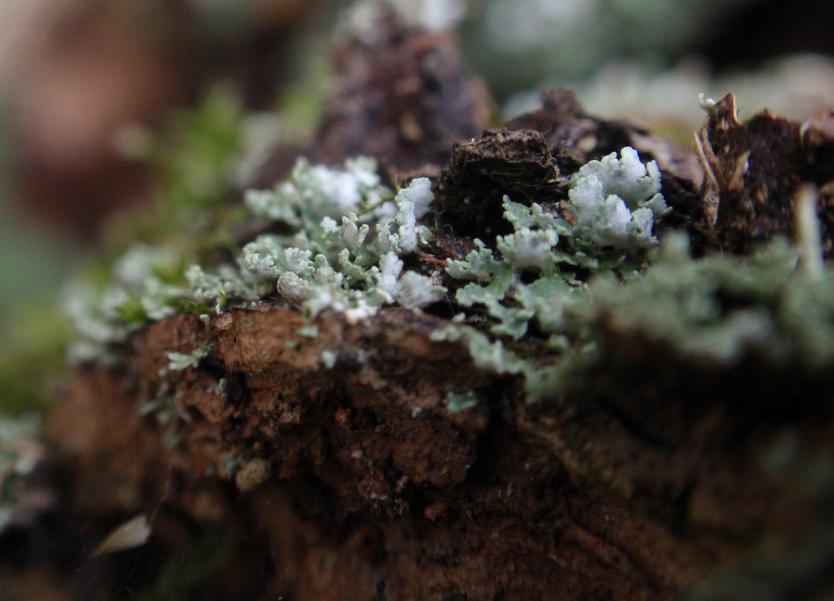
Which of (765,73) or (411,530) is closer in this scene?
(411,530)

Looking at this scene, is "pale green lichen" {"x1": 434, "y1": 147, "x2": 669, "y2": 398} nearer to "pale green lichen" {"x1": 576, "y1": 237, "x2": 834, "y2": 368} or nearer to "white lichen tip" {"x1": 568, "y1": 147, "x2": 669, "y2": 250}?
"white lichen tip" {"x1": 568, "y1": 147, "x2": 669, "y2": 250}

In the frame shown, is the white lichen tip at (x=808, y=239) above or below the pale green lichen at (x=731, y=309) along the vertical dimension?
above

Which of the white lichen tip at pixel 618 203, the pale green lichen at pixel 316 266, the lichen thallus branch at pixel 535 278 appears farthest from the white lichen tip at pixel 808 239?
the pale green lichen at pixel 316 266

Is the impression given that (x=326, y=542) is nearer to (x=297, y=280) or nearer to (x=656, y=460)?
(x=297, y=280)

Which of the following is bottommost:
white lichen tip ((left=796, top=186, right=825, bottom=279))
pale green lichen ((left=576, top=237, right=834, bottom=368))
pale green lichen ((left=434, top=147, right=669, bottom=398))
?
pale green lichen ((left=576, top=237, right=834, bottom=368))

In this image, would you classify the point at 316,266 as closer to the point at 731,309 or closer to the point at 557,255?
the point at 557,255

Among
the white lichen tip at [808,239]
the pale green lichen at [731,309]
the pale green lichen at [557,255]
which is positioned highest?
the pale green lichen at [557,255]

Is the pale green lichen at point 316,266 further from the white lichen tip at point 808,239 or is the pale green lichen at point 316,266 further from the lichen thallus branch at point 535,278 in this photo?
the white lichen tip at point 808,239

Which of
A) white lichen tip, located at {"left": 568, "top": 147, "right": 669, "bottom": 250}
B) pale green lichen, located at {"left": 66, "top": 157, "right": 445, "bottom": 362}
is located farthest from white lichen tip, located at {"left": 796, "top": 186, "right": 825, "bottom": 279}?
pale green lichen, located at {"left": 66, "top": 157, "right": 445, "bottom": 362}

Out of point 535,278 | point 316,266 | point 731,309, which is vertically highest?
point 316,266

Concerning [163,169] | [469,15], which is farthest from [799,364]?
[469,15]

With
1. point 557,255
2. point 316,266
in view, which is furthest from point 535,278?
point 316,266
